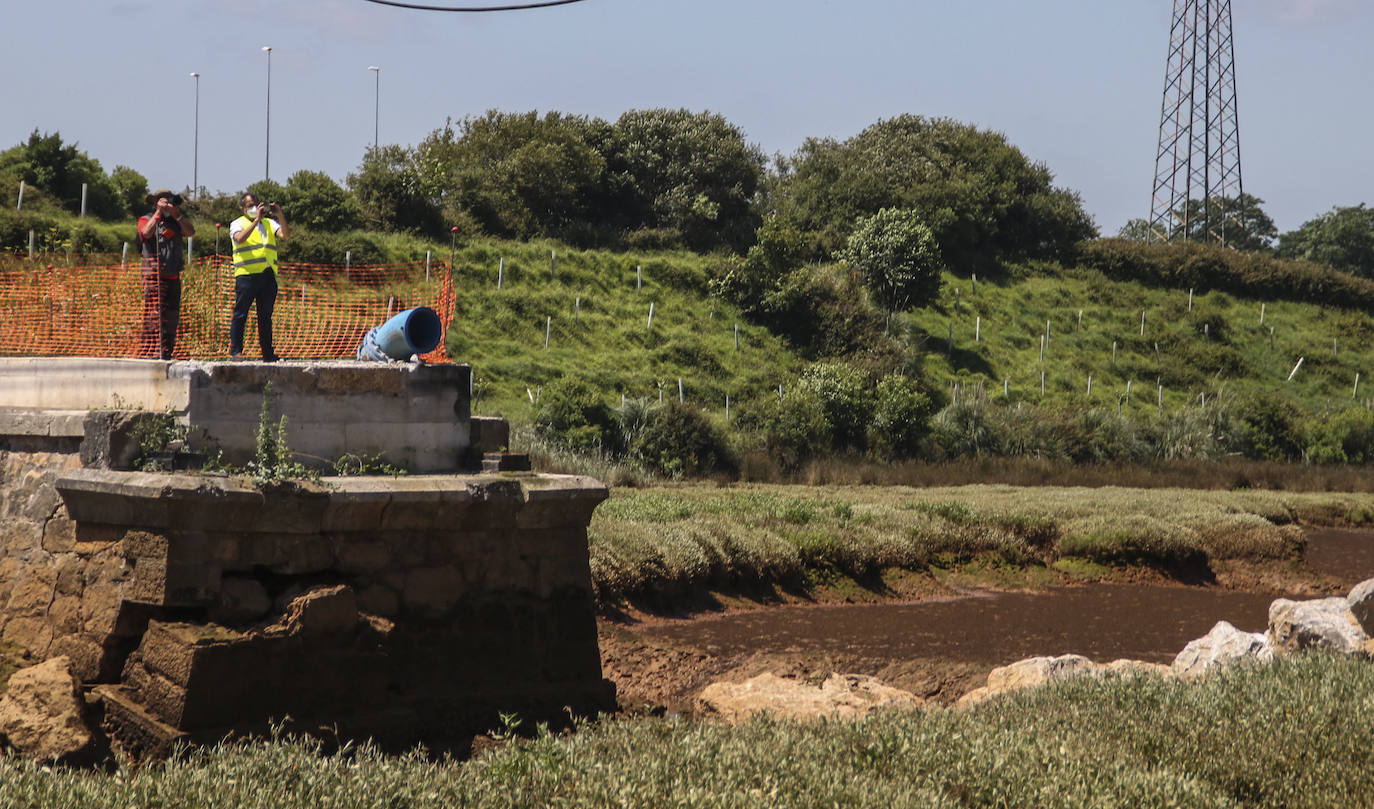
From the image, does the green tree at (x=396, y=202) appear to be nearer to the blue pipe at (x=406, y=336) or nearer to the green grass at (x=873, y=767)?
the blue pipe at (x=406, y=336)

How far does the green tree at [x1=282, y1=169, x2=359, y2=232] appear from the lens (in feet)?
118

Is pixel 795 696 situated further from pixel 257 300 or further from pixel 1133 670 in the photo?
pixel 257 300

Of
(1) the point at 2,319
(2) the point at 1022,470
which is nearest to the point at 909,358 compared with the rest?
(2) the point at 1022,470

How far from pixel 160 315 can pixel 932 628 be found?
8.53 metres


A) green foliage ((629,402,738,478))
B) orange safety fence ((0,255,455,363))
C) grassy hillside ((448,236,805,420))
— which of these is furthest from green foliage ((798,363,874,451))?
orange safety fence ((0,255,455,363))

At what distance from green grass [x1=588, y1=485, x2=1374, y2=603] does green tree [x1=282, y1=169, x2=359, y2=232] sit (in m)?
17.2

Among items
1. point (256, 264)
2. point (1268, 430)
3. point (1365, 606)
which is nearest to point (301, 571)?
point (256, 264)

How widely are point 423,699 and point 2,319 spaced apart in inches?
383

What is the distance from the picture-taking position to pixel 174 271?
11.2 m

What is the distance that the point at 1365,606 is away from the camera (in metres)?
9.06

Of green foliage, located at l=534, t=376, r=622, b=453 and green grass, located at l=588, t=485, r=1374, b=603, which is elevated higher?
green foliage, located at l=534, t=376, r=622, b=453

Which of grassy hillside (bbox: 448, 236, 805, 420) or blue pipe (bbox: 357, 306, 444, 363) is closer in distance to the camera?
blue pipe (bbox: 357, 306, 444, 363)

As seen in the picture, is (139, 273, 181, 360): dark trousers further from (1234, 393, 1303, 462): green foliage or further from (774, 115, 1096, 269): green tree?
(774, 115, 1096, 269): green tree

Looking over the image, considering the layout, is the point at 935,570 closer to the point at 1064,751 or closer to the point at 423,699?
the point at 423,699
